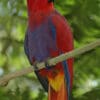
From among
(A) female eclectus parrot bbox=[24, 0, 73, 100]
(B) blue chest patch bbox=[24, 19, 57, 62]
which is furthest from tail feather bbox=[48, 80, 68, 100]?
(B) blue chest patch bbox=[24, 19, 57, 62]

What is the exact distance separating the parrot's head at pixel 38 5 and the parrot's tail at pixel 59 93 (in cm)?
41

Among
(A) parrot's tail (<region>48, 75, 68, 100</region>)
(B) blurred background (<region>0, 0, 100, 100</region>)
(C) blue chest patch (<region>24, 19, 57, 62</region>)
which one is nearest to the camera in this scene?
(A) parrot's tail (<region>48, 75, 68, 100</region>)

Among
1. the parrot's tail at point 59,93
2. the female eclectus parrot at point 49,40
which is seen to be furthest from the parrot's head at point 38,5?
the parrot's tail at point 59,93

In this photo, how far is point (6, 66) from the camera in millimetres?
3428

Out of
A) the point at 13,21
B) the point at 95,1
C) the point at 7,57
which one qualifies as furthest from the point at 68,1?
the point at 7,57

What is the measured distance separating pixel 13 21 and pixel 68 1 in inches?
20.1

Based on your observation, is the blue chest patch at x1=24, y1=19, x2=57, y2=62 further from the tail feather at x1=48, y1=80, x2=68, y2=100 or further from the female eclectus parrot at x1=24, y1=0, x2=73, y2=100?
the tail feather at x1=48, y1=80, x2=68, y2=100

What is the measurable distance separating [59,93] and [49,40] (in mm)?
298

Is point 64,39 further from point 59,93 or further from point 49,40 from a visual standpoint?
point 59,93

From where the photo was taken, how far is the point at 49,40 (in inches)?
96.1

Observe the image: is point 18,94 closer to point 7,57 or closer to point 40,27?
point 40,27

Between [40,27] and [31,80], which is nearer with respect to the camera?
[40,27]

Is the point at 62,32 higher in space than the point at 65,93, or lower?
higher

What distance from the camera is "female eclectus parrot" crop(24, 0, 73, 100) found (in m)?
2.38
